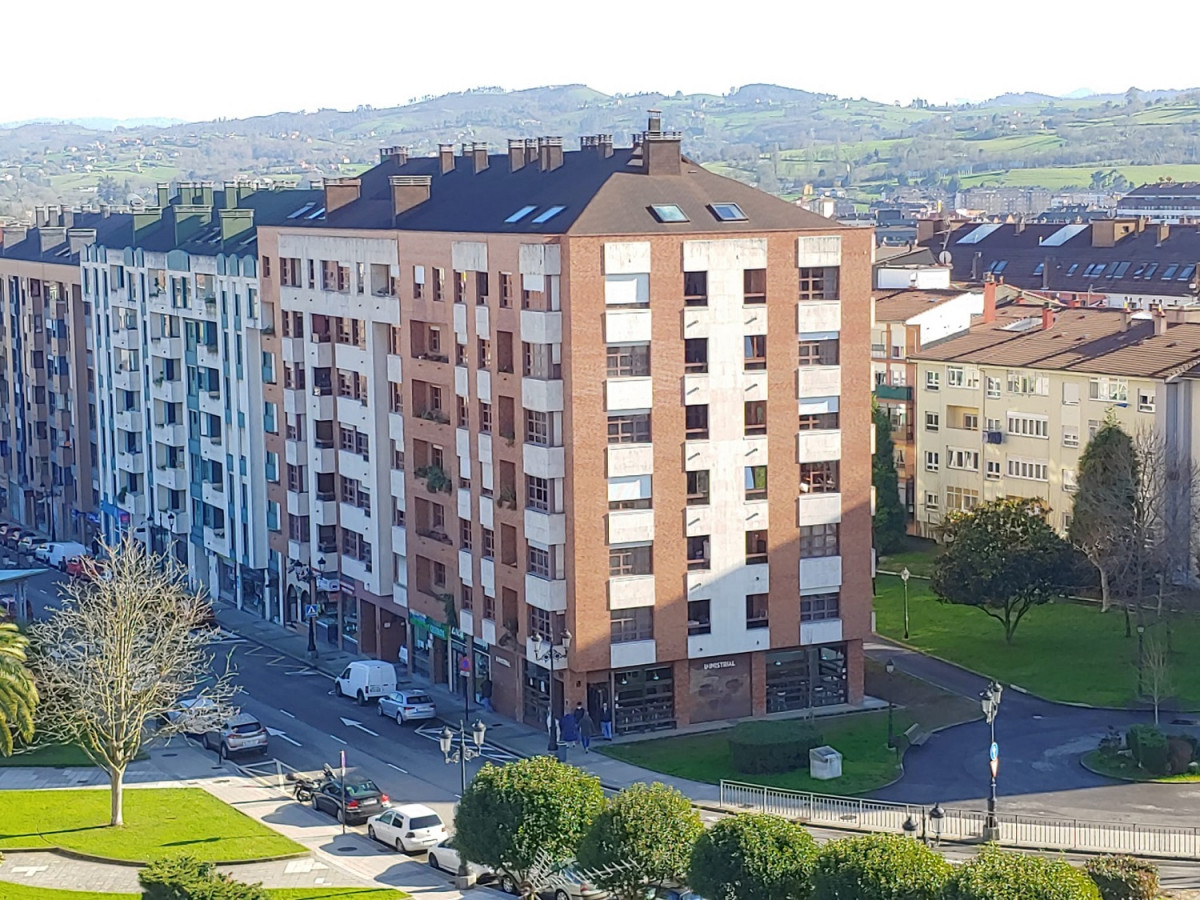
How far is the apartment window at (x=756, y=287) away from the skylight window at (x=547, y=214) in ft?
25.4

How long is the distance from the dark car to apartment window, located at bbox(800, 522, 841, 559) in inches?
788

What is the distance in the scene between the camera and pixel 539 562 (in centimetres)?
7394

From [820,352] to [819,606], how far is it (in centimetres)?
993

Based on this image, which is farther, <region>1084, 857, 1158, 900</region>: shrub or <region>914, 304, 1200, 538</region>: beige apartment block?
<region>914, 304, 1200, 538</region>: beige apartment block

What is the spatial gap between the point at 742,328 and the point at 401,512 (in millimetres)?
19925

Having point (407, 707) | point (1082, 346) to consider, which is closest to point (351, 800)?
point (407, 707)

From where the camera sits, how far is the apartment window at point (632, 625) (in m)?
73.3

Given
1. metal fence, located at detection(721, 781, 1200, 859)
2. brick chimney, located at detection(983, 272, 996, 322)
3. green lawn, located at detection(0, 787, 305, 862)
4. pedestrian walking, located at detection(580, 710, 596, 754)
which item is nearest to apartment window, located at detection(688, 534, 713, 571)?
pedestrian walking, located at detection(580, 710, 596, 754)

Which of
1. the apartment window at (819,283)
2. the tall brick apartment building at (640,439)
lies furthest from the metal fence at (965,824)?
the apartment window at (819,283)

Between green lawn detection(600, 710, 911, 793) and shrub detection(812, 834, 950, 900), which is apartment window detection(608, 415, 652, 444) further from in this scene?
shrub detection(812, 834, 950, 900)

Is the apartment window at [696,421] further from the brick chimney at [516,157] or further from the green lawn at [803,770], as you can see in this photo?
the brick chimney at [516,157]

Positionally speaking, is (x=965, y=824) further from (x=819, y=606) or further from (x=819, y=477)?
(x=819, y=477)

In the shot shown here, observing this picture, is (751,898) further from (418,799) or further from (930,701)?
(930,701)

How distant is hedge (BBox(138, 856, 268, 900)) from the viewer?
46.2m
